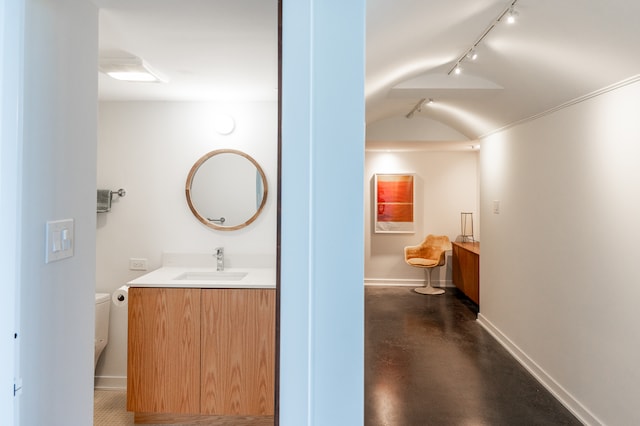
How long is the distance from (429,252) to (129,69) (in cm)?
539

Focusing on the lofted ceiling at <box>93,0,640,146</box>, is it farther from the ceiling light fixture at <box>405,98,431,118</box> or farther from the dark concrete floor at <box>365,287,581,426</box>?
the dark concrete floor at <box>365,287,581,426</box>

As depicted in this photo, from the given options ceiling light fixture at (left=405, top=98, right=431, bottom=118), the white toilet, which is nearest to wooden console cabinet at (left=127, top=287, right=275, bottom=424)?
the white toilet

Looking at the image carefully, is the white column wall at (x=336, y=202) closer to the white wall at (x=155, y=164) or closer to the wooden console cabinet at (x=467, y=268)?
the white wall at (x=155, y=164)

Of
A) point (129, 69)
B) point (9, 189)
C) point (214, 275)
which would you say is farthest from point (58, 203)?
point (214, 275)

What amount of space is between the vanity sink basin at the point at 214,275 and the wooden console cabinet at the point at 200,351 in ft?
1.17

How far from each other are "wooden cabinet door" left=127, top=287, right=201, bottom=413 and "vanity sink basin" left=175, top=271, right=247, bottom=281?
14.6 inches

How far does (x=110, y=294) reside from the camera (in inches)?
116

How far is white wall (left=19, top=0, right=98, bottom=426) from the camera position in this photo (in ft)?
3.81

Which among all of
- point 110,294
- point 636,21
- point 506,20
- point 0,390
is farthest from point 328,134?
point 110,294

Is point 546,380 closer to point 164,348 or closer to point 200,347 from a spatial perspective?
point 200,347

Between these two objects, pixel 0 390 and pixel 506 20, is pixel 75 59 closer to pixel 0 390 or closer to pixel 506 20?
pixel 0 390

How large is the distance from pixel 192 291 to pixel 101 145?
149 cm

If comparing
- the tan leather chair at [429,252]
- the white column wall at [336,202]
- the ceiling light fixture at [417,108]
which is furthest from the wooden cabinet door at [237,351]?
the tan leather chair at [429,252]

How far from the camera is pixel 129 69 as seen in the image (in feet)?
7.26
